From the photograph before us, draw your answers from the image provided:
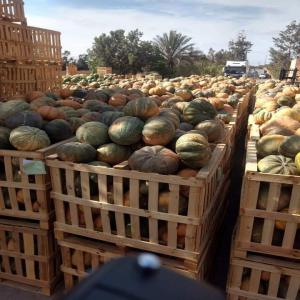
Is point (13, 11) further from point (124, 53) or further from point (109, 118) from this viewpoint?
point (124, 53)

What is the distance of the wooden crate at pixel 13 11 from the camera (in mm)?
5900

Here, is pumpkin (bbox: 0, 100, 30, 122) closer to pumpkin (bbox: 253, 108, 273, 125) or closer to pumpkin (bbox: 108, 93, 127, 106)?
pumpkin (bbox: 108, 93, 127, 106)

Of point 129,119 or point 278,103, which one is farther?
point 278,103

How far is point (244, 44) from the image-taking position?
267 feet

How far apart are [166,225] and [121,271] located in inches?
83.0

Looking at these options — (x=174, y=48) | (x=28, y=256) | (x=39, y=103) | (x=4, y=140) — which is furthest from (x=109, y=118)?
(x=174, y=48)

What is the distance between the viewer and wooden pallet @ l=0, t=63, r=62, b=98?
5762 mm

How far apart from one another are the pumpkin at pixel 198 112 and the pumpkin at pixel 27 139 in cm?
195

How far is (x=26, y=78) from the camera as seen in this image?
20.4 feet

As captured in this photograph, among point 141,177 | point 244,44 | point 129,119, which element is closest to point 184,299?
point 141,177

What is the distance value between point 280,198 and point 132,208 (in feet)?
4.14

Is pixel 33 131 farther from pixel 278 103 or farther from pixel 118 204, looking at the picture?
pixel 278 103

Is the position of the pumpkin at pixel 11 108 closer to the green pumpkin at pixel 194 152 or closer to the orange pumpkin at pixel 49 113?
the orange pumpkin at pixel 49 113

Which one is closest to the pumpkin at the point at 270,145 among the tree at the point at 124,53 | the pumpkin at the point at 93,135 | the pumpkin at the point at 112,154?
the pumpkin at the point at 112,154
